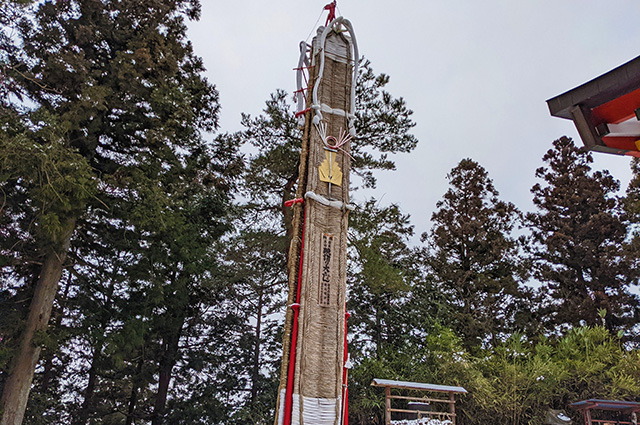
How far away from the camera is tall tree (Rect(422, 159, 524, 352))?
30.3 ft

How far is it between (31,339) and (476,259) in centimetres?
834

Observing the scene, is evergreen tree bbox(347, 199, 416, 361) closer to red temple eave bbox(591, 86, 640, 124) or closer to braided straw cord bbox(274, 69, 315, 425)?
braided straw cord bbox(274, 69, 315, 425)

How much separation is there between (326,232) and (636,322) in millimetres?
8717

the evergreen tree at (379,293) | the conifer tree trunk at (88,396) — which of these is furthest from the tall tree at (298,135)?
the conifer tree trunk at (88,396)

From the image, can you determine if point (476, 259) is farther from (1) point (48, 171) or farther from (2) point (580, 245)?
(1) point (48, 171)

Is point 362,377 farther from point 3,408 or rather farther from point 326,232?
point 3,408

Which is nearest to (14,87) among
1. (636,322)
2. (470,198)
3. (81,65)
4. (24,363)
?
(81,65)

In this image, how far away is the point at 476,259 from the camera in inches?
390

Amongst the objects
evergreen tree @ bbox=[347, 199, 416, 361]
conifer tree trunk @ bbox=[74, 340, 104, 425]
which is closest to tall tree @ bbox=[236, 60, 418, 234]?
evergreen tree @ bbox=[347, 199, 416, 361]

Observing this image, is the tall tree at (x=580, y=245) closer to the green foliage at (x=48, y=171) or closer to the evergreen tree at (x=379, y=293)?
the evergreen tree at (x=379, y=293)

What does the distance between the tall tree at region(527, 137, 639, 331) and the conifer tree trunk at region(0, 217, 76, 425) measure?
31.0ft

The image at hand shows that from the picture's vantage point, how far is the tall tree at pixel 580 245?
9266 mm

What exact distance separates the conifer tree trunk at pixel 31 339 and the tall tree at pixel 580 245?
9.43 m

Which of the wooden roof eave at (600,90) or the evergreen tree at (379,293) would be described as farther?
the evergreen tree at (379,293)
